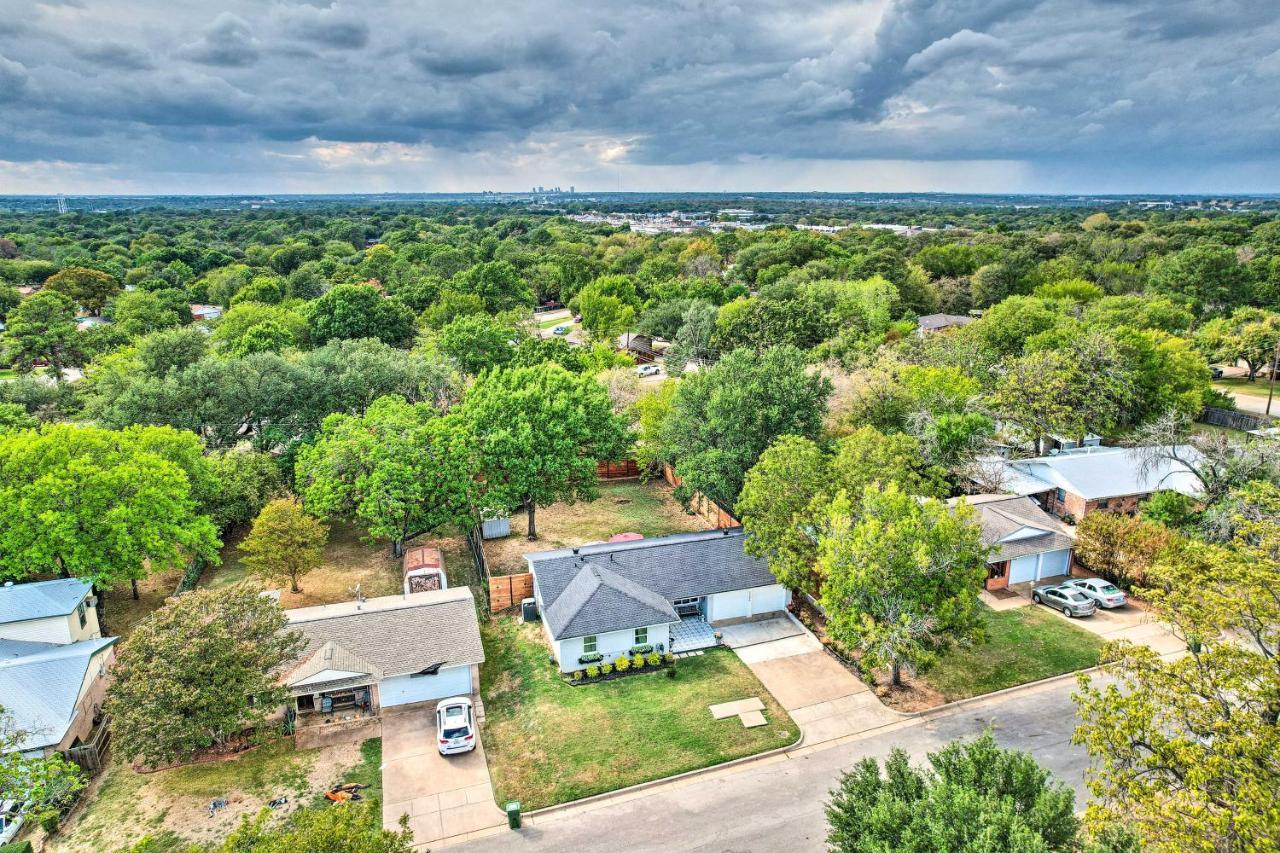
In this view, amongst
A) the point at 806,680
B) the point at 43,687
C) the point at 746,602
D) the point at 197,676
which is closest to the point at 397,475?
the point at 197,676

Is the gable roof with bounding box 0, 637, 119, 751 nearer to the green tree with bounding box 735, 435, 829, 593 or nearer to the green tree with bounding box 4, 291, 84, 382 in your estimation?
the green tree with bounding box 735, 435, 829, 593

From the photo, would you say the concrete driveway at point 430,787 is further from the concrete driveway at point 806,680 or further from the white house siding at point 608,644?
the concrete driveway at point 806,680

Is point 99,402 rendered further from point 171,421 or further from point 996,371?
point 996,371

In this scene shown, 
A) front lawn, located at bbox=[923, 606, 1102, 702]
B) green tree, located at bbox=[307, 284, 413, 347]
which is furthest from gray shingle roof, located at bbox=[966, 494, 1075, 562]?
green tree, located at bbox=[307, 284, 413, 347]

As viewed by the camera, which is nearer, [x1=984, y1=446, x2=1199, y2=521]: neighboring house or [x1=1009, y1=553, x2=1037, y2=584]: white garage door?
[x1=1009, y1=553, x2=1037, y2=584]: white garage door

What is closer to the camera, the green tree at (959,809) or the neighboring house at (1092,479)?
the green tree at (959,809)

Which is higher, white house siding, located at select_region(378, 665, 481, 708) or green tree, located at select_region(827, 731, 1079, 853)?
green tree, located at select_region(827, 731, 1079, 853)

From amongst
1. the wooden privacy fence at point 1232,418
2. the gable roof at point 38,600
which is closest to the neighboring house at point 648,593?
the gable roof at point 38,600
